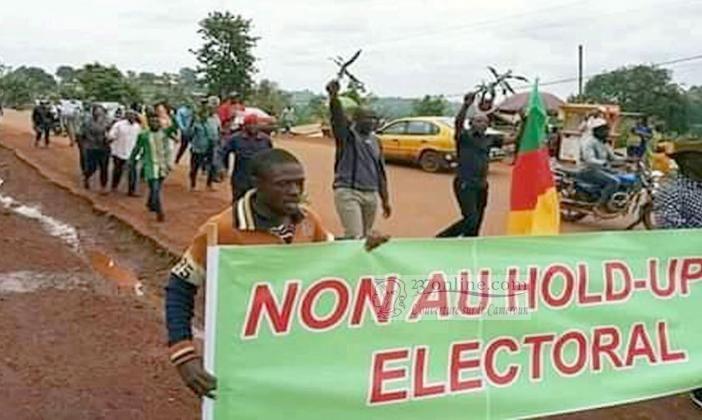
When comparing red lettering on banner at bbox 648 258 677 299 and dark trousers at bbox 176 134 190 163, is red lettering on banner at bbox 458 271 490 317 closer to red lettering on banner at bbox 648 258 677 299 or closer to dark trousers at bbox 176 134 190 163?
red lettering on banner at bbox 648 258 677 299

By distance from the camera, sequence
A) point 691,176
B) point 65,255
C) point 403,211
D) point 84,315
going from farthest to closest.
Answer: point 403,211
point 65,255
point 84,315
point 691,176

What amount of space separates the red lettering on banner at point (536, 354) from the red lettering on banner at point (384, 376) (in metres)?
0.69

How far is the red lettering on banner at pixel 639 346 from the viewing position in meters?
4.66

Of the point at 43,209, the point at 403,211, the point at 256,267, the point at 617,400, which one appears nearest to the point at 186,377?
the point at 256,267

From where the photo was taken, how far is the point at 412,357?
399 cm

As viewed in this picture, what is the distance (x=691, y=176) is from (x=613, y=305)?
4.92ft

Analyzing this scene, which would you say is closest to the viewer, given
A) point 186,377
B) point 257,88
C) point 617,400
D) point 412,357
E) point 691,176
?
point 186,377

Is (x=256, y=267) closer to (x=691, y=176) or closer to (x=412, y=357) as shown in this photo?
(x=412, y=357)

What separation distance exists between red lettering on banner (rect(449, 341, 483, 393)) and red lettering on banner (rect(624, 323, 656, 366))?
920mm

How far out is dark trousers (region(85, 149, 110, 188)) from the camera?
17.6 meters

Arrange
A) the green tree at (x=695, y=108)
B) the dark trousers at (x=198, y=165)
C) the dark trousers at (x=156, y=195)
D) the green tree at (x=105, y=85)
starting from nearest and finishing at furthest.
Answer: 1. the dark trousers at (x=156, y=195)
2. the dark trousers at (x=198, y=165)
3. the green tree at (x=695, y=108)
4. the green tree at (x=105, y=85)

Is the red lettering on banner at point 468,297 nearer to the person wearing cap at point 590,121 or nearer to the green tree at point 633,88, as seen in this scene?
the person wearing cap at point 590,121

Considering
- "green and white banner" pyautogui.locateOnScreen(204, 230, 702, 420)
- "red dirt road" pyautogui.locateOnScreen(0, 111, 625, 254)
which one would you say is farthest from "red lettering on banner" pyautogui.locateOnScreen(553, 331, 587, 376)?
"red dirt road" pyautogui.locateOnScreen(0, 111, 625, 254)

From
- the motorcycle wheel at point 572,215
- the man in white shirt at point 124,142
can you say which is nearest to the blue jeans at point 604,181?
the motorcycle wheel at point 572,215
